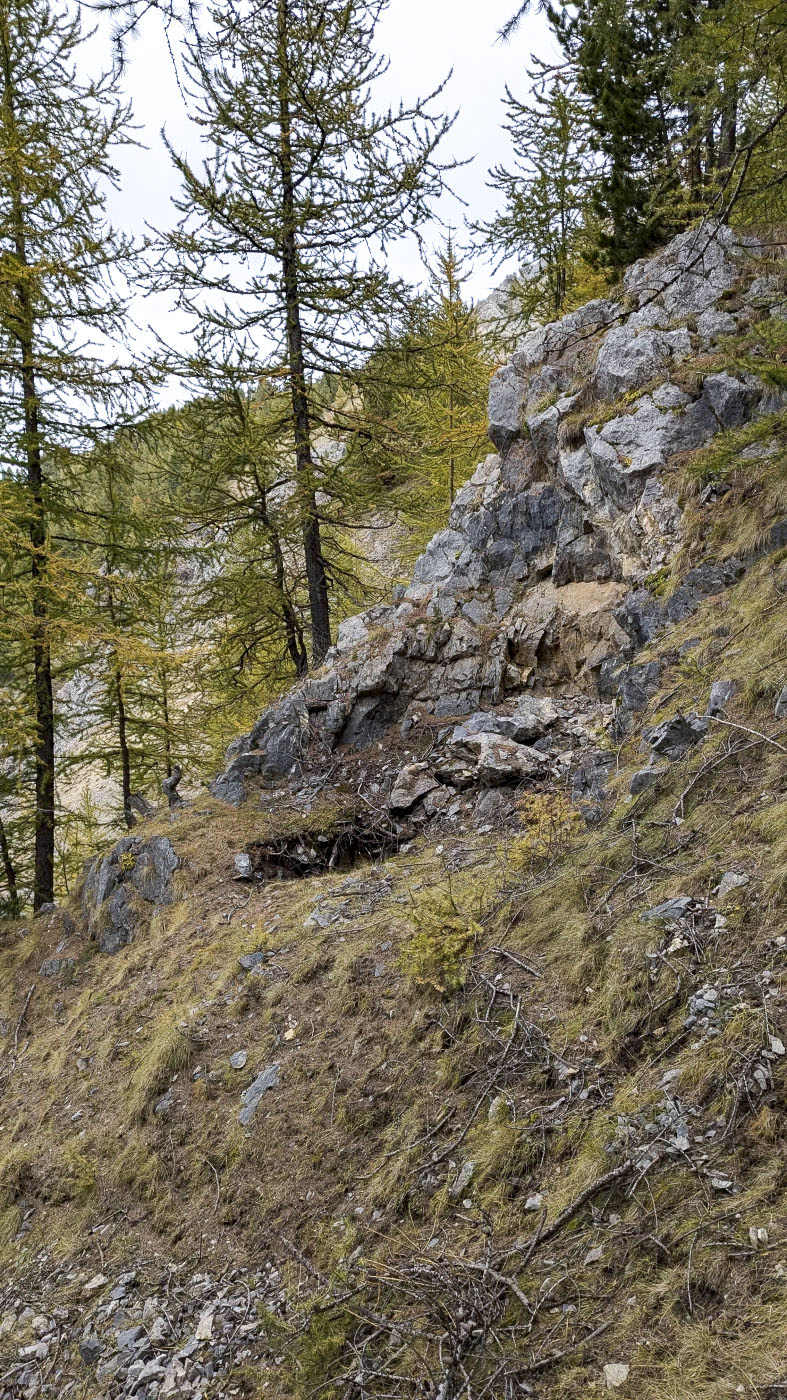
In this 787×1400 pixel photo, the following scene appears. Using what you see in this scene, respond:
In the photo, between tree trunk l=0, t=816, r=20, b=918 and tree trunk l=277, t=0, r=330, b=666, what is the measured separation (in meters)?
6.78

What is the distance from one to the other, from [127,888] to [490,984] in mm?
5567

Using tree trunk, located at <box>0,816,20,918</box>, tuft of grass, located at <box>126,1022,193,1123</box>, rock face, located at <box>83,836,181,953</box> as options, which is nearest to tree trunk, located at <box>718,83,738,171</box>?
rock face, located at <box>83,836,181,953</box>

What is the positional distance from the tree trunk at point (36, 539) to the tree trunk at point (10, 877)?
2081 millimetres

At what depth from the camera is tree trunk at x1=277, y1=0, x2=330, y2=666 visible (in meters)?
10.1

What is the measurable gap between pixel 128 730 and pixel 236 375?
271 inches

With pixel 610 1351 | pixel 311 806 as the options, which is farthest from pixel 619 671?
pixel 610 1351

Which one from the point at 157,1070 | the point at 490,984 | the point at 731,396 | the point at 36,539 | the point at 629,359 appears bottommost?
the point at 157,1070

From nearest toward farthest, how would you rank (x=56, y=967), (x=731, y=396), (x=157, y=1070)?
(x=157, y=1070) → (x=731, y=396) → (x=56, y=967)

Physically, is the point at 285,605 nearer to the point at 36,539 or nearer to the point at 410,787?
the point at 36,539

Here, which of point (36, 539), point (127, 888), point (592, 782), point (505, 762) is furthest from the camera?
point (36, 539)

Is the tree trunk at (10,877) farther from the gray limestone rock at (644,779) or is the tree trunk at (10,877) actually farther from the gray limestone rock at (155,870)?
the gray limestone rock at (644,779)

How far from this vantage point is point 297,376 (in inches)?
429

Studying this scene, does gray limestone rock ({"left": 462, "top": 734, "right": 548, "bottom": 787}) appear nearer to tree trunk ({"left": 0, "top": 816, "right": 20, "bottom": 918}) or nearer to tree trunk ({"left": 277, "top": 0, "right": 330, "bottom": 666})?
tree trunk ({"left": 277, "top": 0, "right": 330, "bottom": 666})

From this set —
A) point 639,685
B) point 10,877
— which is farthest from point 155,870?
point 10,877
